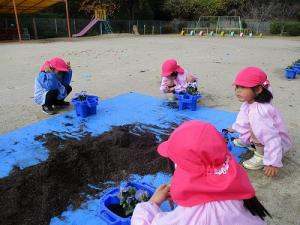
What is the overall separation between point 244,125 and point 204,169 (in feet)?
6.30

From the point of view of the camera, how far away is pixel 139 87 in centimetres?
626

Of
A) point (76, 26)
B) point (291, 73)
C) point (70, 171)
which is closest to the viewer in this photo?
point (70, 171)

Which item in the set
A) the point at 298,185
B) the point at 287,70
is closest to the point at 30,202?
the point at 298,185

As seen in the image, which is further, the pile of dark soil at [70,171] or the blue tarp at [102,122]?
the blue tarp at [102,122]

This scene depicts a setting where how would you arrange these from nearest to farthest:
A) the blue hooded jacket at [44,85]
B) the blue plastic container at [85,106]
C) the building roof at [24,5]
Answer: the blue plastic container at [85,106], the blue hooded jacket at [44,85], the building roof at [24,5]

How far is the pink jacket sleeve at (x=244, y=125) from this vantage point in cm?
308

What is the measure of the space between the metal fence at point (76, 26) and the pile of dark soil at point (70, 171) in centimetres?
1867

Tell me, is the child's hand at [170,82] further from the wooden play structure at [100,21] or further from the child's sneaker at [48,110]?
the wooden play structure at [100,21]

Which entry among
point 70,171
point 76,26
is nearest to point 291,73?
point 70,171

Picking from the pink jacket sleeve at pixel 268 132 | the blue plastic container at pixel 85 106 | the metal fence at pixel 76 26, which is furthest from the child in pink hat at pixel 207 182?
the metal fence at pixel 76 26

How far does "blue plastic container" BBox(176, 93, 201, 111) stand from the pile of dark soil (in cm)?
104

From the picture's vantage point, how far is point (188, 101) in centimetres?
465

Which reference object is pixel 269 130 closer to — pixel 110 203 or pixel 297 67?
pixel 110 203

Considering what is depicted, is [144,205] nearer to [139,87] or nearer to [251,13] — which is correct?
[139,87]
